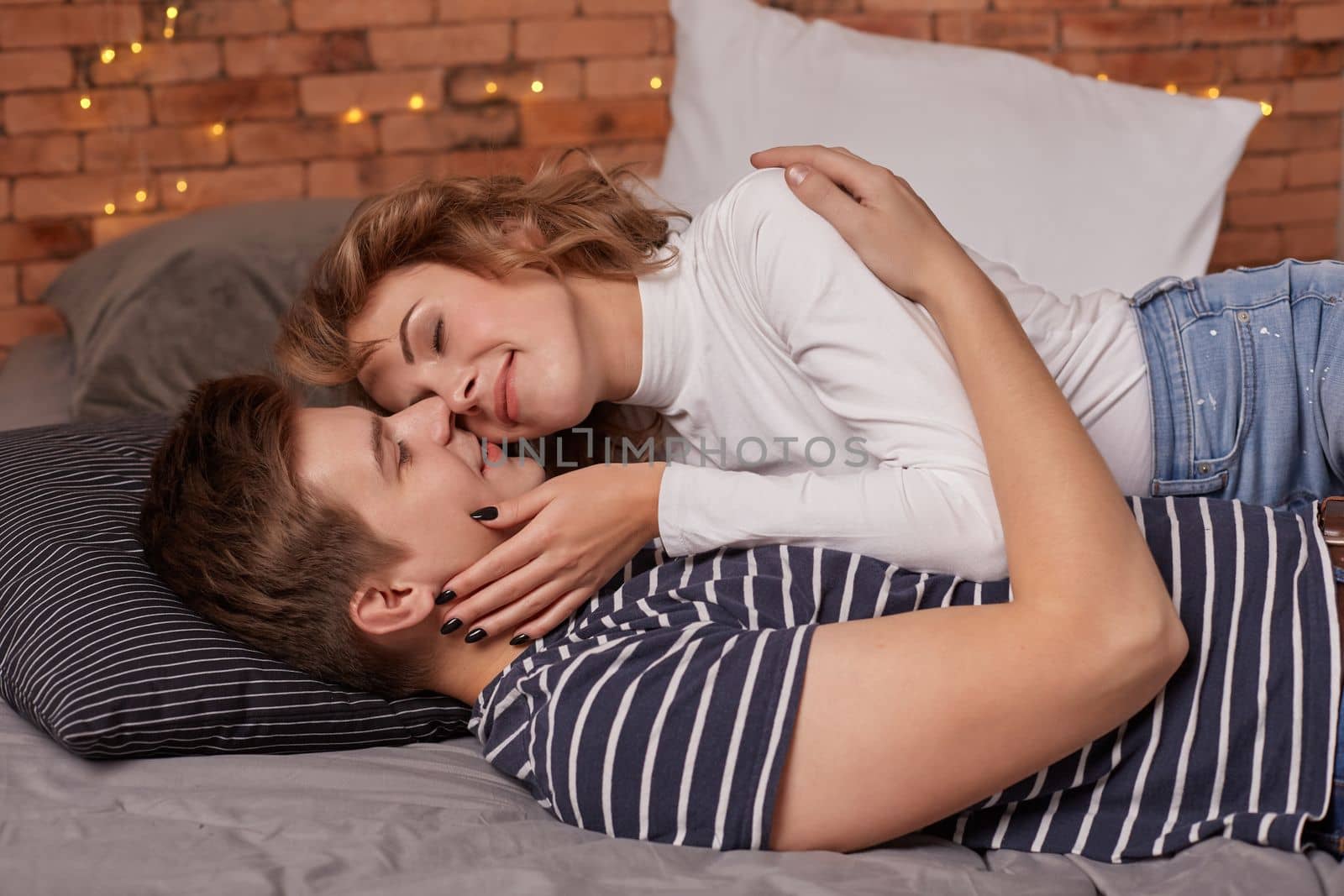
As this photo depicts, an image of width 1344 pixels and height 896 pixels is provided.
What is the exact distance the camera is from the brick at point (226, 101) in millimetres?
2412

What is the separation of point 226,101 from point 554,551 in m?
1.76

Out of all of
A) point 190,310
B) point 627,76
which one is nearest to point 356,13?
point 627,76

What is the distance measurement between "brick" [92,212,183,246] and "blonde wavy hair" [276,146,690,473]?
46.7 inches

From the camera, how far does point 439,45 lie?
7.91 ft

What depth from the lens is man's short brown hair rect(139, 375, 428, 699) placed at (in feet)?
3.54

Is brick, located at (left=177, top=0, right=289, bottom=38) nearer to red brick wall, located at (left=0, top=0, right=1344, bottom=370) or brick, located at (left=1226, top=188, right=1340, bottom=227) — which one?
red brick wall, located at (left=0, top=0, right=1344, bottom=370)

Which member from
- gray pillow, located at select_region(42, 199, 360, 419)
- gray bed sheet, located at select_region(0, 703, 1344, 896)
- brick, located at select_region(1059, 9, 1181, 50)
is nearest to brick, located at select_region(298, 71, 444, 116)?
gray pillow, located at select_region(42, 199, 360, 419)

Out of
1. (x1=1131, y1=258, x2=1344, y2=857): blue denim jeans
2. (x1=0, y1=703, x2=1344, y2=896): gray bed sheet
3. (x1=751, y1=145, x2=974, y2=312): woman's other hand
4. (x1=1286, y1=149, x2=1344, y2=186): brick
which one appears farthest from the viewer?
(x1=1286, y1=149, x2=1344, y2=186): brick

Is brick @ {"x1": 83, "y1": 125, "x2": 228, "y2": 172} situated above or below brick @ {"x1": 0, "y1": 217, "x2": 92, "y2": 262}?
above

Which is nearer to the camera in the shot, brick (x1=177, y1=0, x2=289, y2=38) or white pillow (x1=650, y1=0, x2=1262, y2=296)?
white pillow (x1=650, y1=0, x2=1262, y2=296)

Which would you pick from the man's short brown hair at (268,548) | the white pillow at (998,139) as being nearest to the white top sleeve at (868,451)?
the man's short brown hair at (268,548)

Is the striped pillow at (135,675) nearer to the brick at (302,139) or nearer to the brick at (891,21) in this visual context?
the brick at (302,139)

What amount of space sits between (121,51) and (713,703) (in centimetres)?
217

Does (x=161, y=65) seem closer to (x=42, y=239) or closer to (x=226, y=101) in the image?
(x=226, y=101)
